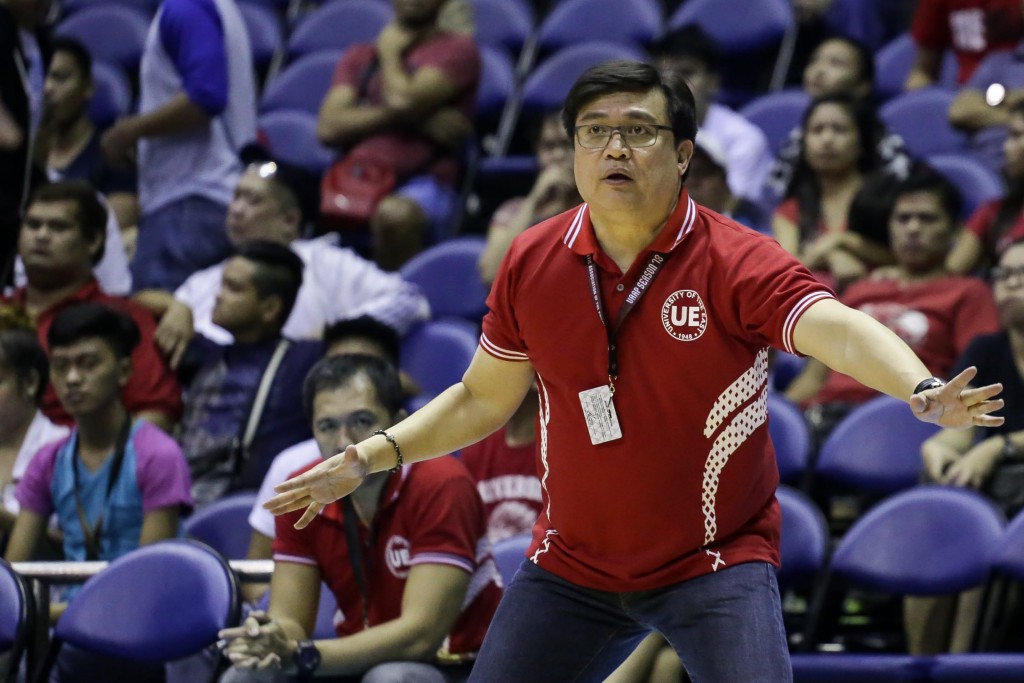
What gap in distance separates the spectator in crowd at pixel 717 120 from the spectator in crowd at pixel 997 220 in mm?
1069

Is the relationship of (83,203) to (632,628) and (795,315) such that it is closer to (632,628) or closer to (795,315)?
(632,628)

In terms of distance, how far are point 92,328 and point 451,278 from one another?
1.66m

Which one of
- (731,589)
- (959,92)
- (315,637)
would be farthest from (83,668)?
(959,92)

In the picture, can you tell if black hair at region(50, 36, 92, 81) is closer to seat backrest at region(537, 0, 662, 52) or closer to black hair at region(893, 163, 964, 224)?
seat backrest at region(537, 0, 662, 52)

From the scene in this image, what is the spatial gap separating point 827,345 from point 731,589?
46 centimetres

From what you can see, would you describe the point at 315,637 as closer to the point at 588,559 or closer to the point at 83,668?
the point at 83,668

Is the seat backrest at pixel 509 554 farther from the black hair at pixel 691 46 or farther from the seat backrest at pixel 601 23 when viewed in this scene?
the seat backrest at pixel 601 23

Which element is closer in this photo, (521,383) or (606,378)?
(606,378)

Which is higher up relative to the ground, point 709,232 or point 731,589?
point 709,232

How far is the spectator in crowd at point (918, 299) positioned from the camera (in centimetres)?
508

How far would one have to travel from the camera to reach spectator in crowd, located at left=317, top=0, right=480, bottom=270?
6328mm

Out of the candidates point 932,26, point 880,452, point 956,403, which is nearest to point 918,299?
point 880,452

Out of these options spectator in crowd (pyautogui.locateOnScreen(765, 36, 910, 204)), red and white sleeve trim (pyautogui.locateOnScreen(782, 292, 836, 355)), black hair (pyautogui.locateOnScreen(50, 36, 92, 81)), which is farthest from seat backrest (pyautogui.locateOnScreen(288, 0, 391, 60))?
red and white sleeve trim (pyautogui.locateOnScreen(782, 292, 836, 355))

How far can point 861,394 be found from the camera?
5.23 metres
